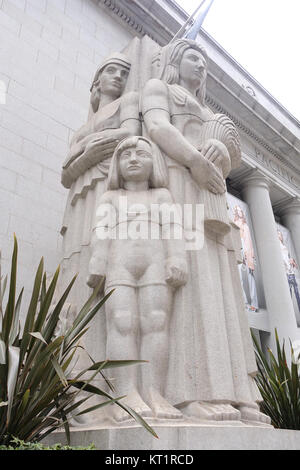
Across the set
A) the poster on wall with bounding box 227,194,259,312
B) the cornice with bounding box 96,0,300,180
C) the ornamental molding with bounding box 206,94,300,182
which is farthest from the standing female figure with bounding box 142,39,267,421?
the ornamental molding with bounding box 206,94,300,182

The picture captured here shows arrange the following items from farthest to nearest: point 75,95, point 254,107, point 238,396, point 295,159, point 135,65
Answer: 1. point 295,159
2. point 254,107
3. point 75,95
4. point 135,65
5. point 238,396

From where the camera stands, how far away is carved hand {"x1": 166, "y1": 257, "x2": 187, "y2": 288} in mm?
2824

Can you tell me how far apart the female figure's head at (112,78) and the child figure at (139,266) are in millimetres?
1578

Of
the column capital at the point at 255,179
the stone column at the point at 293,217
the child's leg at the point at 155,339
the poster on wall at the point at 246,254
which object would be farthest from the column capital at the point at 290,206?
the child's leg at the point at 155,339

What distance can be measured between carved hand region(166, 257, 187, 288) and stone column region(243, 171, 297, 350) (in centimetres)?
901

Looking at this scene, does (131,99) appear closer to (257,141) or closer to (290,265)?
(257,141)

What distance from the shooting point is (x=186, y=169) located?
140 inches

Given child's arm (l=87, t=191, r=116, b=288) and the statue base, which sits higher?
child's arm (l=87, t=191, r=116, b=288)

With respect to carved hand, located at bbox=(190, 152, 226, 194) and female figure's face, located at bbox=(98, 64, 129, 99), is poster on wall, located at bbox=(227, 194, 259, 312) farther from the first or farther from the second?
carved hand, located at bbox=(190, 152, 226, 194)

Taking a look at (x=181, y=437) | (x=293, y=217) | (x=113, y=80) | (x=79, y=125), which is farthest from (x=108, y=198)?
(x=293, y=217)

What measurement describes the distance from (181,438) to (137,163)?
205 cm

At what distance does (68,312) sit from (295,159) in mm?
13967
